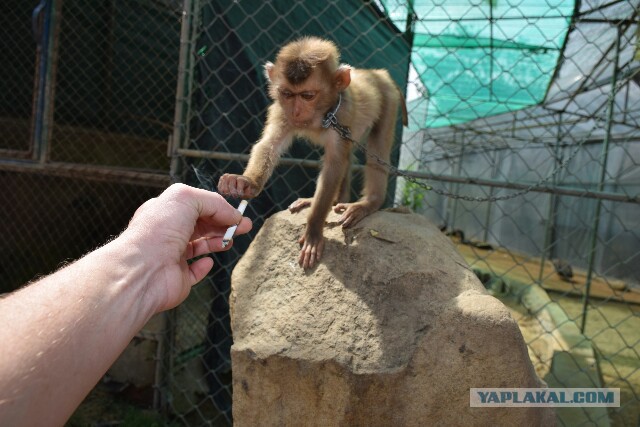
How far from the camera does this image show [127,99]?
5047 millimetres

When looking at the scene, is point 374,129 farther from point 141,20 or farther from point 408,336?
point 141,20

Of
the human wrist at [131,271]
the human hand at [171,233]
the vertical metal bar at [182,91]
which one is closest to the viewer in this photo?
the human wrist at [131,271]

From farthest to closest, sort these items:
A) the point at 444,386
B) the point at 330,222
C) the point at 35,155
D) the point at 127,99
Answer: the point at 127,99
the point at 35,155
the point at 330,222
the point at 444,386

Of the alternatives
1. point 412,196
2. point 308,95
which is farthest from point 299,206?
point 412,196

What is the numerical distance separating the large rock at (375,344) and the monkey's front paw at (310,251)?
0.04 meters

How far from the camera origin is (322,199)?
2.20m

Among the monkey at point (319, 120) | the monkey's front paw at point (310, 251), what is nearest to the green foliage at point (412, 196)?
the monkey at point (319, 120)

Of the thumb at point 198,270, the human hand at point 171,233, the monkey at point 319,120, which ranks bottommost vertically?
the thumb at point 198,270

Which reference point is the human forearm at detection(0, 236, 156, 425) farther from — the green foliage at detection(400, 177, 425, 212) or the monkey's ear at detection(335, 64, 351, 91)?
the green foliage at detection(400, 177, 425, 212)

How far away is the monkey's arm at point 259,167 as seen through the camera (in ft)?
6.46

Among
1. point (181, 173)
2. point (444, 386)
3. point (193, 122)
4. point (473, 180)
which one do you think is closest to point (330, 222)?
point (473, 180)

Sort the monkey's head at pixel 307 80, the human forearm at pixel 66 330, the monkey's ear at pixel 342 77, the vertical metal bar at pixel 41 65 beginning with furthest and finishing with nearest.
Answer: the vertical metal bar at pixel 41 65 → the monkey's ear at pixel 342 77 → the monkey's head at pixel 307 80 → the human forearm at pixel 66 330

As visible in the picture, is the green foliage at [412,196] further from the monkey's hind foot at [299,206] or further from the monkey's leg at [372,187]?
the monkey's hind foot at [299,206]

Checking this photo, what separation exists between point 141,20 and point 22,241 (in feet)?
9.00
